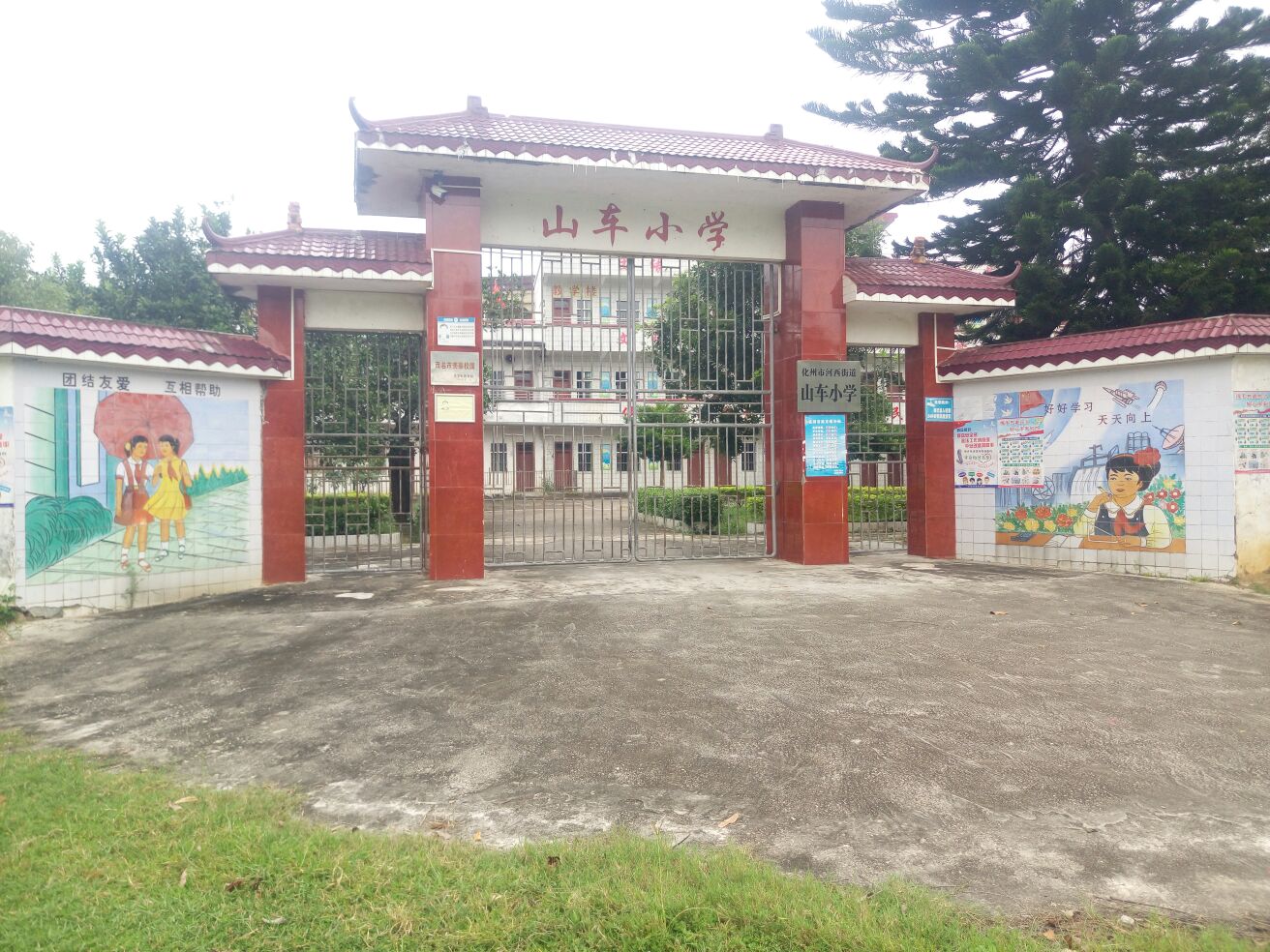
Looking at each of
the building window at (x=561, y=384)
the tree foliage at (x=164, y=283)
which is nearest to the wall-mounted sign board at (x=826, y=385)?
the building window at (x=561, y=384)

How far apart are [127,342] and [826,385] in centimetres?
713

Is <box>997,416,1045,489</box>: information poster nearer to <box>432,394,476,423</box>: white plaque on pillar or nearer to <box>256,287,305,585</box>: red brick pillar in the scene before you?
<box>432,394,476,423</box>: white plaque on pillar

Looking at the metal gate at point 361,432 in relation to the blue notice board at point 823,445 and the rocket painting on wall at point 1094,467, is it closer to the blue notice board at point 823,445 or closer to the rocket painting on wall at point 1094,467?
the blue notice board at point 823,445

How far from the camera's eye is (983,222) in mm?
13477

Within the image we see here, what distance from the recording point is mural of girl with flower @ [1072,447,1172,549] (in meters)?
8.05

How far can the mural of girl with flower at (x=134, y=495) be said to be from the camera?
265 inches

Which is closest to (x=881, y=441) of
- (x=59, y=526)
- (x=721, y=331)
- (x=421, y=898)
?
(x=721, y=331)

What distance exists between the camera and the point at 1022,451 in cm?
910

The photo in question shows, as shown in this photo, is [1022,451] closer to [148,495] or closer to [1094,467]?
[1094,467]

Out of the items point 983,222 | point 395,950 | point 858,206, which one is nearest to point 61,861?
point 395,950

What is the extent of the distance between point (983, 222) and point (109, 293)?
1705 cm

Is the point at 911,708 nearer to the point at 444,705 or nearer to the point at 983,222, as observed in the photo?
the point at 444,705

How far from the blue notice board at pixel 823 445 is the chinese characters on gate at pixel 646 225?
2425 mm

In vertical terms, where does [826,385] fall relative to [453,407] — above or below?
above
